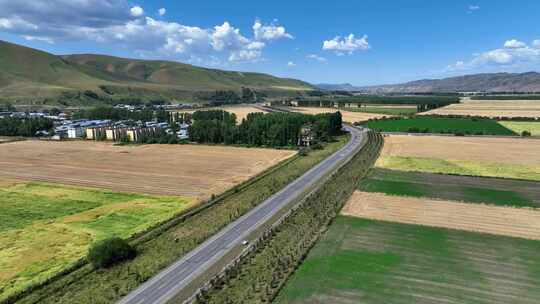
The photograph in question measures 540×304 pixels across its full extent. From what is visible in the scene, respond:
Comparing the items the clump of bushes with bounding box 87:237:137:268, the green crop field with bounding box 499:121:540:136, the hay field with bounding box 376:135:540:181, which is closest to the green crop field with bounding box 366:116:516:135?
the green crop field with bounding box 499:121:540:136

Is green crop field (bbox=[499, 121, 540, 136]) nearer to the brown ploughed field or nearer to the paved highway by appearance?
the brown ploughed field

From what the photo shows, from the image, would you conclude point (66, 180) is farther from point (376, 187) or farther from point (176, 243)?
point (376, 187)

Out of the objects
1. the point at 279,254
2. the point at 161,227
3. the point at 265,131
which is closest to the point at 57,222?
the point at 161,227

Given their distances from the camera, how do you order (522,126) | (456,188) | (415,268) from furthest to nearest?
(522,126) → (456,188) → (415,268)

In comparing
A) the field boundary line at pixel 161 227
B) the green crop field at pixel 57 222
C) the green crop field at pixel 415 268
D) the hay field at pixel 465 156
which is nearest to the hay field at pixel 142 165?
the field boundary line at pixel 161 227

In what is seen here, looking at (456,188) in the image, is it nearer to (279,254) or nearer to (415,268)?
(415,268)
